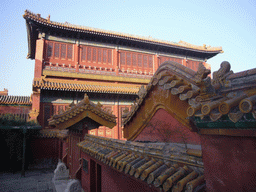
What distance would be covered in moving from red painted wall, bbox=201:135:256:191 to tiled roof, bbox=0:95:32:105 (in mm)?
17941

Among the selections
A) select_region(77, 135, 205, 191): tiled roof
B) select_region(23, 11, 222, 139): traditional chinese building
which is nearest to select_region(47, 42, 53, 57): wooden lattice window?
select_region(23, 11, 222, 139): traditional chinese building

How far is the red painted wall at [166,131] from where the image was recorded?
3.72 metres

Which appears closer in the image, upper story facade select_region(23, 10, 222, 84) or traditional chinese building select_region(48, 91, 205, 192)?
traditional chinese building select_region(48, 91, 205, 192)

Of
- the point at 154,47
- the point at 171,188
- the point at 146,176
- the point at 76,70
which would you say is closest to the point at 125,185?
the point at 146,176

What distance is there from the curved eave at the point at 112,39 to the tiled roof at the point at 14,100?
16.9 ft

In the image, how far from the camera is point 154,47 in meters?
18.8

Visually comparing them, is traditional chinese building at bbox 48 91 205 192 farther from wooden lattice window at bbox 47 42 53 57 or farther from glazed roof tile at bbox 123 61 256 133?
wooden lattice window at bbox 47 42 53 57

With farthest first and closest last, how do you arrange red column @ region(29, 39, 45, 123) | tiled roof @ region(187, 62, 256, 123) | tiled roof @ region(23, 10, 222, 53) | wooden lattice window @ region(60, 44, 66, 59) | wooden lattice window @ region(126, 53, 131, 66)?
wooden lattice window @ region(126, 53, 131, 66) < wooden lattice window @ region(60, 44, 66, 59) < tiled roof @ region(23, 10, 222, 53) < red column @ region(29, 39, 45, 123) < tiled roof @ region(187, 62, 256, 123)

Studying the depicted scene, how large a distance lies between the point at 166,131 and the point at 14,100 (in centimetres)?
1648

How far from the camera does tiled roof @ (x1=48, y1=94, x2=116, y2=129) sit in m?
5.68

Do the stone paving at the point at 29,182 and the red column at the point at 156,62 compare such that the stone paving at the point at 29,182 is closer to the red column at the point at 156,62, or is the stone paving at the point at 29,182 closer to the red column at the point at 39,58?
the red column at the point at 39,58

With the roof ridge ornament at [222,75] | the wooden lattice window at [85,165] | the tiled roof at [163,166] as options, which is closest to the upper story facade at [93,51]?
the wooden lattice window at [85,165]

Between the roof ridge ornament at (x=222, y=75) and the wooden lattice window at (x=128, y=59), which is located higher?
the wooden lattice window at (x=128, y=59)

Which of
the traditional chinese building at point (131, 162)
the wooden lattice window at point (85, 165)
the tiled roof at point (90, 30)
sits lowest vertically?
the wooden lattice window at point (85, 165)
